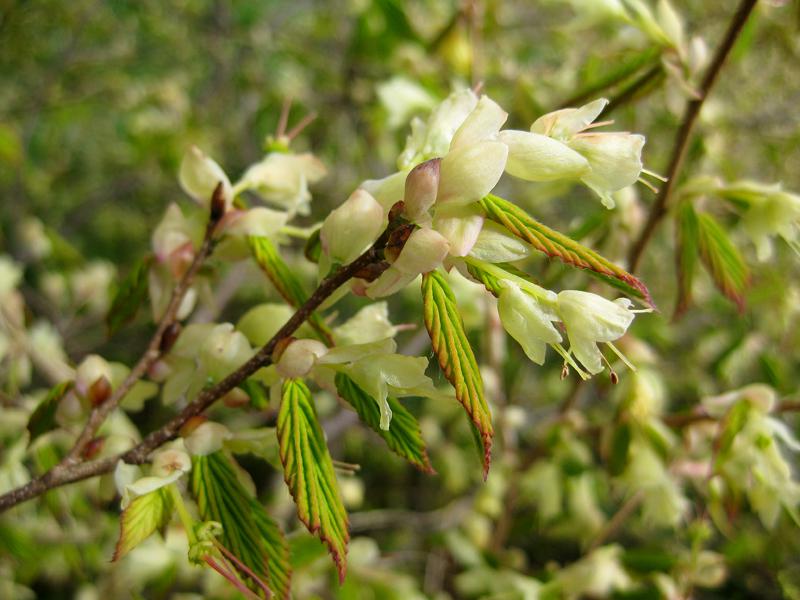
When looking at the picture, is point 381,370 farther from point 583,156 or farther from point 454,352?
point 583,156

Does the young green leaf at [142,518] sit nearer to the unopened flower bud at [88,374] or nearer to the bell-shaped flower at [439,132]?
the unopened flower bud at [88,374]

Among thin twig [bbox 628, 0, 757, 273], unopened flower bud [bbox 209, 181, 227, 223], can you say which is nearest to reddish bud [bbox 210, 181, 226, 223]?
unopened flower bud [bbox 209, 181, 227, 223]

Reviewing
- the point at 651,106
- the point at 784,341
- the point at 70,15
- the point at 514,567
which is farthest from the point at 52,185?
the point at 784,341

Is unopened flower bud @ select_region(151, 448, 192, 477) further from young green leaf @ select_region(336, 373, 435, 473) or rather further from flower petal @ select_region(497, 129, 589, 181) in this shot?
flower petal @ select_region(497, 129, 589, 181)

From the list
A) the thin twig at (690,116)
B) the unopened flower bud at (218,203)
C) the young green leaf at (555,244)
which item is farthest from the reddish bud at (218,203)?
the thin twig at (690,116)

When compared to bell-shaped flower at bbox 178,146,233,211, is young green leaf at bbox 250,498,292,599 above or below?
below

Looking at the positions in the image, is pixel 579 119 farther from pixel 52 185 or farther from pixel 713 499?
pixel 52 185
